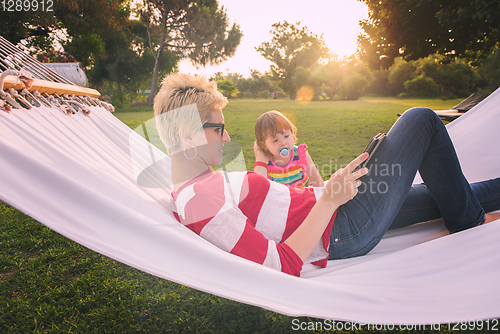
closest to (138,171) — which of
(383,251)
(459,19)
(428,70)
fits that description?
(383,251)

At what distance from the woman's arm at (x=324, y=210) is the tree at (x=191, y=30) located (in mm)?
20271

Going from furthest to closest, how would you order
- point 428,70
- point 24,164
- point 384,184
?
point 428,70
point 384,184
point 24,164

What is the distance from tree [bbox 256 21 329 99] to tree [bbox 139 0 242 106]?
80.6 feet

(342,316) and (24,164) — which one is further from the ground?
(24,164)

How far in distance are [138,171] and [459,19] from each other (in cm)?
783

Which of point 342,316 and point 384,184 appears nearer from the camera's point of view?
point 342,316

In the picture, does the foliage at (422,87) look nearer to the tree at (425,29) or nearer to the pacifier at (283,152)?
the tree at (425,29)

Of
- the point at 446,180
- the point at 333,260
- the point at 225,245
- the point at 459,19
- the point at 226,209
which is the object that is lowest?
the point at 333,260

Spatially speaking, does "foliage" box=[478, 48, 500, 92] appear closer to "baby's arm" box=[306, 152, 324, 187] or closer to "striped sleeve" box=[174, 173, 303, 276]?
"baby's arm" box=[306, 152, 324, 187]

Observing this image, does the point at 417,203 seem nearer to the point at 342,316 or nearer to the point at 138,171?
the point at 342,316

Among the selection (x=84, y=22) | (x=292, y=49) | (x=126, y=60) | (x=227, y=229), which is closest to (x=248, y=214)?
(x=227, y=229)

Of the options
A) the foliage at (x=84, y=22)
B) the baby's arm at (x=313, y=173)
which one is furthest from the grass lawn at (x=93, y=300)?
the foliage at (x=84, y=22)

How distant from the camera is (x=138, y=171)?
166cm

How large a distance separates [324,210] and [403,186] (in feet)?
1.54
